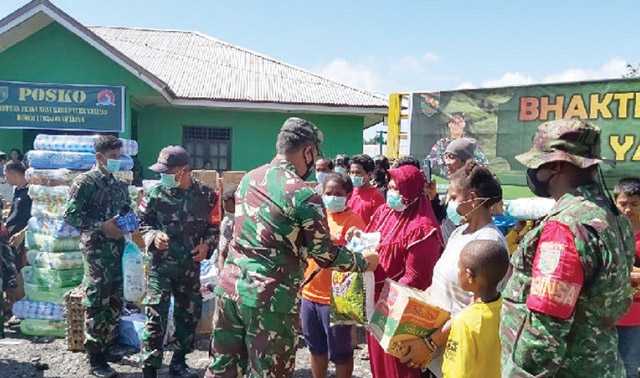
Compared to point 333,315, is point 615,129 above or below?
above

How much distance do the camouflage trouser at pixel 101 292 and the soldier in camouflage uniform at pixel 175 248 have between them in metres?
0.50

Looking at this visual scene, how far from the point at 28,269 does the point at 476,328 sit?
5430 millimetres

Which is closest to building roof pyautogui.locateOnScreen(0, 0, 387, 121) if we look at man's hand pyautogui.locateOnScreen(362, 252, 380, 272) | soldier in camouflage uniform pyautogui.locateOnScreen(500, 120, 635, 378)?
man's hand pyautogui.locateOnScreen(362, 252, 380, 272)

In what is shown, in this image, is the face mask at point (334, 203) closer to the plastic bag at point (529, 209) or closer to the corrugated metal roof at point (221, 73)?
the plastic bag at point (529, 209)

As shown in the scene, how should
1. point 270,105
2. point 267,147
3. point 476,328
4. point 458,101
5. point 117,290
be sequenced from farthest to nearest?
point 267,147 → point 270,105 → point 458,101 → point 117,290 → point 476,328

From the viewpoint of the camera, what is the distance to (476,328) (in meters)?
2.31

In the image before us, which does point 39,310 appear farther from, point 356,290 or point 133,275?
point 356,290

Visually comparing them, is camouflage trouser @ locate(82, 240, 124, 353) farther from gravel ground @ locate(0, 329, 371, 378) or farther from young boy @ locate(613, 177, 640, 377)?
young boy @ locate(613, 177, 640, 377)

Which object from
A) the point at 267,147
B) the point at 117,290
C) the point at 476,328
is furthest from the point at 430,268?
the point at 267,147

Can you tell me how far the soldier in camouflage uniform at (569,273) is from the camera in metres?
1.81

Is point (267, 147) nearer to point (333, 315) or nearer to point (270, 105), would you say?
point (270, 105)

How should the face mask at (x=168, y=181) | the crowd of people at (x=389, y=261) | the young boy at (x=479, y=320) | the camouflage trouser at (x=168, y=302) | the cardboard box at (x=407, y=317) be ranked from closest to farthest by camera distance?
the crowd of people at (x=389, y=261) < the young boy at (x=479, y=320) < the cardboard box at (x=407, y=317) < the camouflage trouser at (x=168, y=302) < the face mask at (x=168, y=181)

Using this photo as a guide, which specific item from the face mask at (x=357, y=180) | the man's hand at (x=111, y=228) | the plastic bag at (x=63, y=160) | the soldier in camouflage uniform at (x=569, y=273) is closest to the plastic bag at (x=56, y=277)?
the plastic bag at (x=63, y=160)

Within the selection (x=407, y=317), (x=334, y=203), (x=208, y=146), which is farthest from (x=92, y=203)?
(x=208, y=146)
